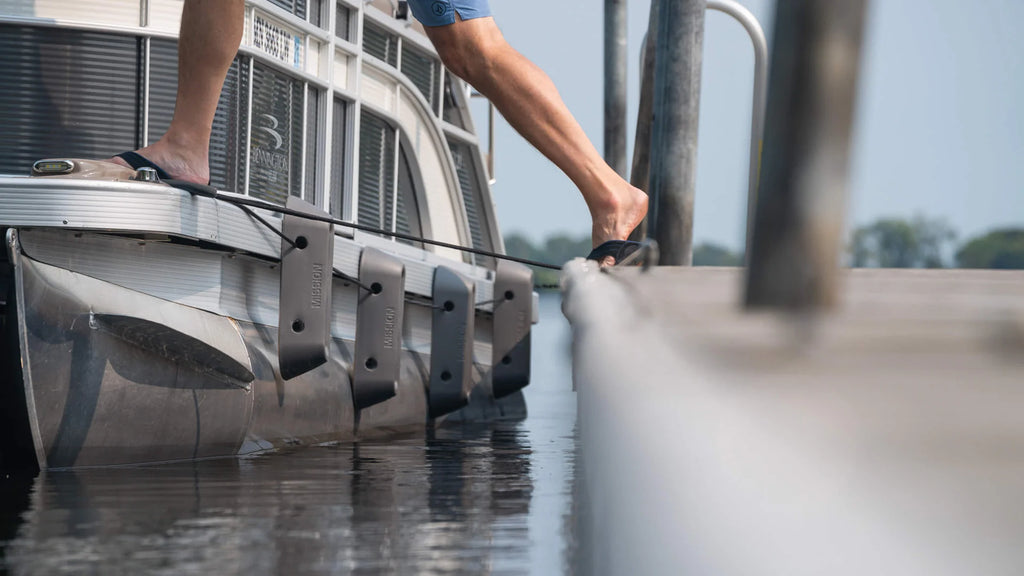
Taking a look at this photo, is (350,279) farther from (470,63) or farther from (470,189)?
(470,189)

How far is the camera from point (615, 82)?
11.6m

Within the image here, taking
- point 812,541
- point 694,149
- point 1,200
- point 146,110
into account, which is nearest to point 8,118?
point 146,110

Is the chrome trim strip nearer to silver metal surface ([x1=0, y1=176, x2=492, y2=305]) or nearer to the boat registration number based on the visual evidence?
silver metal surface ([x1=0, y1=176, x2=492, y2=305])

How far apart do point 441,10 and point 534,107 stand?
1.20 ft

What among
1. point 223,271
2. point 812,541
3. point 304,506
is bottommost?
point 304,506

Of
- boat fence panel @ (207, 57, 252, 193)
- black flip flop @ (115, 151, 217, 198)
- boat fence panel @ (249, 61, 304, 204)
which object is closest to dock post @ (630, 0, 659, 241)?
boat fence panel @ (249, 61, 304, 204)

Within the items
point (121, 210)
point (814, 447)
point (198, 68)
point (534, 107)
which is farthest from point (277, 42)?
point (814, 447)

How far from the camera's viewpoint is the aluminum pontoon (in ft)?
11.9

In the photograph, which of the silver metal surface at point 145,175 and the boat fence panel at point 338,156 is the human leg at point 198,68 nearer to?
the silver metal surface at point 145,175

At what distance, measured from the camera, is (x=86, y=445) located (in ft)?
12.0

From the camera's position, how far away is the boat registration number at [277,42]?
5.14 metres

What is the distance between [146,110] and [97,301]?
1.21 m

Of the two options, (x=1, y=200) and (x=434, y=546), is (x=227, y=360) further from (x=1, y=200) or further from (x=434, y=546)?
(x=434, y=546)

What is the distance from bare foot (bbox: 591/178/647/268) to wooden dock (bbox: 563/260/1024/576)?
2.21 metres
